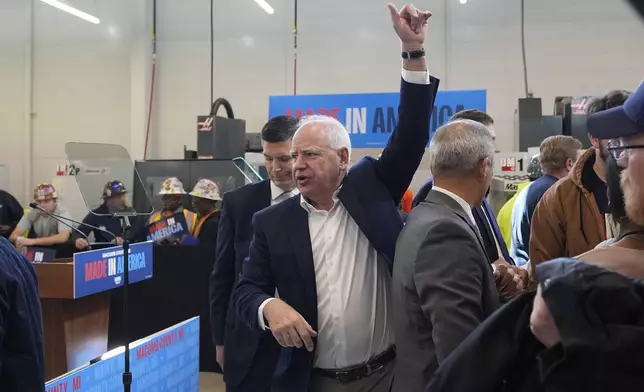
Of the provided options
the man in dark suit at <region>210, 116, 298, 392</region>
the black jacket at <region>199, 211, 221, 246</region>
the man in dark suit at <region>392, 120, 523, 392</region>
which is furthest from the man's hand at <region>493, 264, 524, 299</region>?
the black jacket at <region>199, 211, 221, 246</region>

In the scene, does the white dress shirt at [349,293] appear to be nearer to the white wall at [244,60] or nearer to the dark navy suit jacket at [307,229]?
the dark navy suit jacket at [307,229]

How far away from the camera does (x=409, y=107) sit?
6.27ft

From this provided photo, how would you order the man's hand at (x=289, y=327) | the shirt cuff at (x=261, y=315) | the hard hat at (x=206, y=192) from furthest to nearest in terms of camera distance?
the hard hat at (x=206, y=192)
the shirt cuff at (x=261, y=315)
the man's hand at (x=289, y=327)

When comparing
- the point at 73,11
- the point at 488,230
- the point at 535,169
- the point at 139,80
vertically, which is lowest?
the point at 488,230

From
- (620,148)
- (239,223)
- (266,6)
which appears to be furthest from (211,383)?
(266,6)

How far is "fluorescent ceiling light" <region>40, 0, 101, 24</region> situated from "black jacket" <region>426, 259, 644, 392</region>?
10051mm

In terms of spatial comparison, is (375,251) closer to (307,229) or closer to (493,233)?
(307,229)

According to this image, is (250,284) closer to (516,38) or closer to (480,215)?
(480,215)

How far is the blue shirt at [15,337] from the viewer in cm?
179

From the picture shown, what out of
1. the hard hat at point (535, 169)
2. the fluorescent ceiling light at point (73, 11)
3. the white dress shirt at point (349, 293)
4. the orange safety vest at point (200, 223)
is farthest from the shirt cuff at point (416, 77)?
the fluorescent ceiling light at point (73, 11)

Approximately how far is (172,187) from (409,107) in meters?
4.16

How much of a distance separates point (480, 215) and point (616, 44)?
23.5 ft

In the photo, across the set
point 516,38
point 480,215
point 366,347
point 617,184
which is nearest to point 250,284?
point 366,347

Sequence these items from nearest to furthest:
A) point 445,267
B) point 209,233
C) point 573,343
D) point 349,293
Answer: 1. point 573,343
2. point 445,267
3. point 349,293
4. point 209,233
